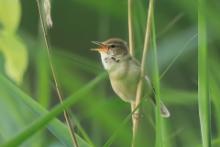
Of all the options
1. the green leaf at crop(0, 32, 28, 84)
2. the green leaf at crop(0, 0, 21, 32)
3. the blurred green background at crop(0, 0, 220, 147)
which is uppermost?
the green leaf at crop(0, 0, 21, 32)

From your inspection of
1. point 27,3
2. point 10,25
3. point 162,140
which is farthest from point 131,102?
point 27,3

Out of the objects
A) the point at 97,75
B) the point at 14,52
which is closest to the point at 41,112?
the point at 14,52

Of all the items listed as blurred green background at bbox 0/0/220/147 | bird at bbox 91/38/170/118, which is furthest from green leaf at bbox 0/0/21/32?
bird at bbox 91/38/170/118

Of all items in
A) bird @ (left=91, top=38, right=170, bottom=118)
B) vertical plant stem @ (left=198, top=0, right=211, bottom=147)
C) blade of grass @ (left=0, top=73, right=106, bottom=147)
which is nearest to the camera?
blade of grass @ (left=0, top=73, right=106, bottom=147)

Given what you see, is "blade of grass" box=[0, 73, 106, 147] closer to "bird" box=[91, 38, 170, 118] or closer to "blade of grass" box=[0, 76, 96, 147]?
"blade of grass" box=[0, 76, 96, 147]

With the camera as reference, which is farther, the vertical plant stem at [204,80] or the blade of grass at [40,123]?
the vertical plant stem at [204,80]

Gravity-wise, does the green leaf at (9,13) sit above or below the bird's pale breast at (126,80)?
above

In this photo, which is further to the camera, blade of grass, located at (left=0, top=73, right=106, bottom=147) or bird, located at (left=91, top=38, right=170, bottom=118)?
bird, located at (left=91, top=38, right=170, bottom=118)

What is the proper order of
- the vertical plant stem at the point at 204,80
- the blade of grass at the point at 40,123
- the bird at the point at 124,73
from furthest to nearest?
the bird at the point at 124,73
the vertical plant stem at the point at 204,80
the blade of grass at the point at 40,123

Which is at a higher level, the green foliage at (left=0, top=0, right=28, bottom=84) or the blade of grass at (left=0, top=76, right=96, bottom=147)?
the green foliage at (left=0, top=0, right=28, bottom=84)

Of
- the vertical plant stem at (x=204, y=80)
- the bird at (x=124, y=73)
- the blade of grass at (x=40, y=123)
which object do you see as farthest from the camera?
the bird at (x=124, y=73)

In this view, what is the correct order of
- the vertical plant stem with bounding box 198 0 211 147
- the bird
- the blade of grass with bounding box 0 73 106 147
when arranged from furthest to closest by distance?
the bird < the vertical plant stem with bounding box 198 0 211 147 < the blade of grass with bounding box 0 73 106 147

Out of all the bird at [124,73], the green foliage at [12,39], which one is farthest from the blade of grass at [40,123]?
the bird at [124,73]

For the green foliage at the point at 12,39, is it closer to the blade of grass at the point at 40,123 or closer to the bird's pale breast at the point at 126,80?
the blade of grass at the point at 40,123
